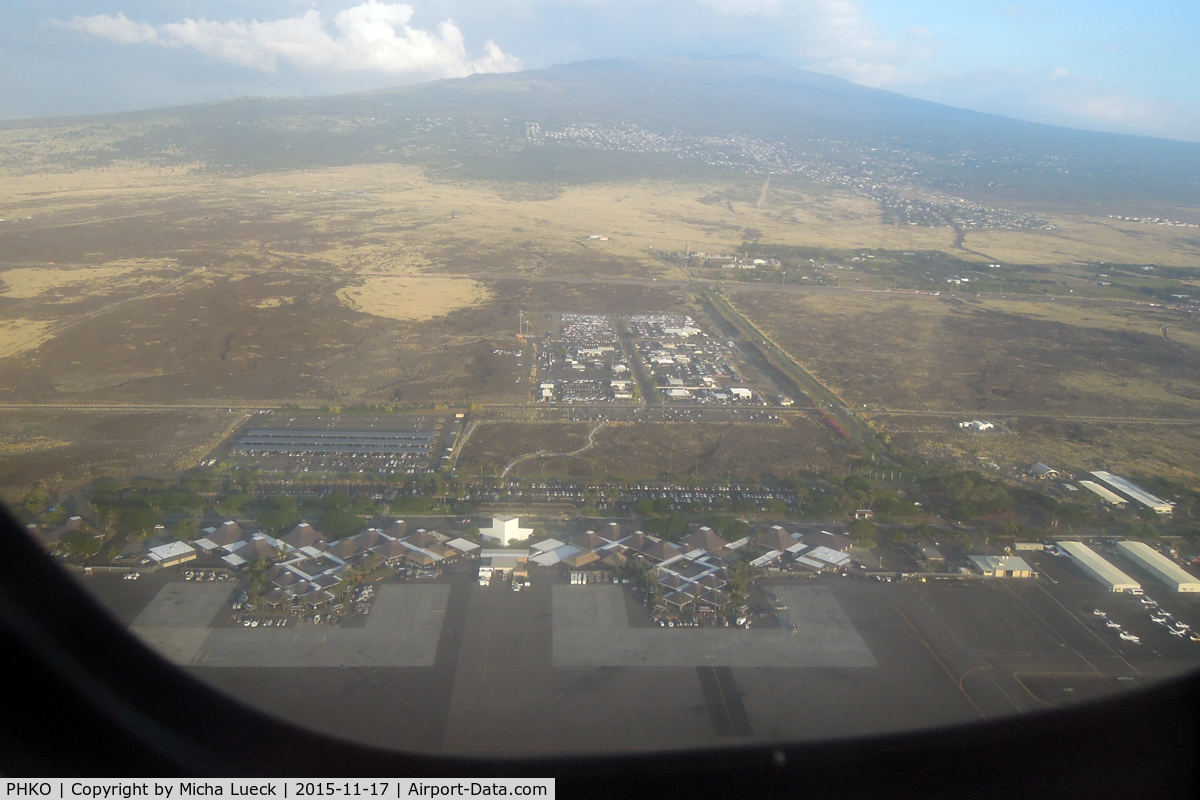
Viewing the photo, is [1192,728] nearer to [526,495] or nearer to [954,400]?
[526,495]

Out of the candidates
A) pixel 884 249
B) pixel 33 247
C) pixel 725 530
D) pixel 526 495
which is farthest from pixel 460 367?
pixel 884 249

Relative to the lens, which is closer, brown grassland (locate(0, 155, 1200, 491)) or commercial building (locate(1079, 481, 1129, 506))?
commercial building (locate(1079, 481, 1129, 506))

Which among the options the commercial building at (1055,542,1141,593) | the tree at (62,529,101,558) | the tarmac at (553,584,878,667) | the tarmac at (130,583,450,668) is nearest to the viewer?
the tarmac at (130,583,450,668)

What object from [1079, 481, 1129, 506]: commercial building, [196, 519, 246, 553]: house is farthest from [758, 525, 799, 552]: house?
[196, 519, 246, 553]: house

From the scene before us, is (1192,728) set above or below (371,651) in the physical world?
above

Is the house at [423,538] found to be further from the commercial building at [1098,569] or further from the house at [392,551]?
the commercial building at [1098,569]

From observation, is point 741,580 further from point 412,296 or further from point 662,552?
point 412,296

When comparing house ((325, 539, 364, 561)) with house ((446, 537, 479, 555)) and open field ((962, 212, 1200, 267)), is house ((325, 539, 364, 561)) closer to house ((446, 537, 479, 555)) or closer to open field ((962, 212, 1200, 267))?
house ((446, 537, 479, 555))

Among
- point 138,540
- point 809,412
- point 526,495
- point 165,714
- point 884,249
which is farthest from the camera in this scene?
point 884,249
